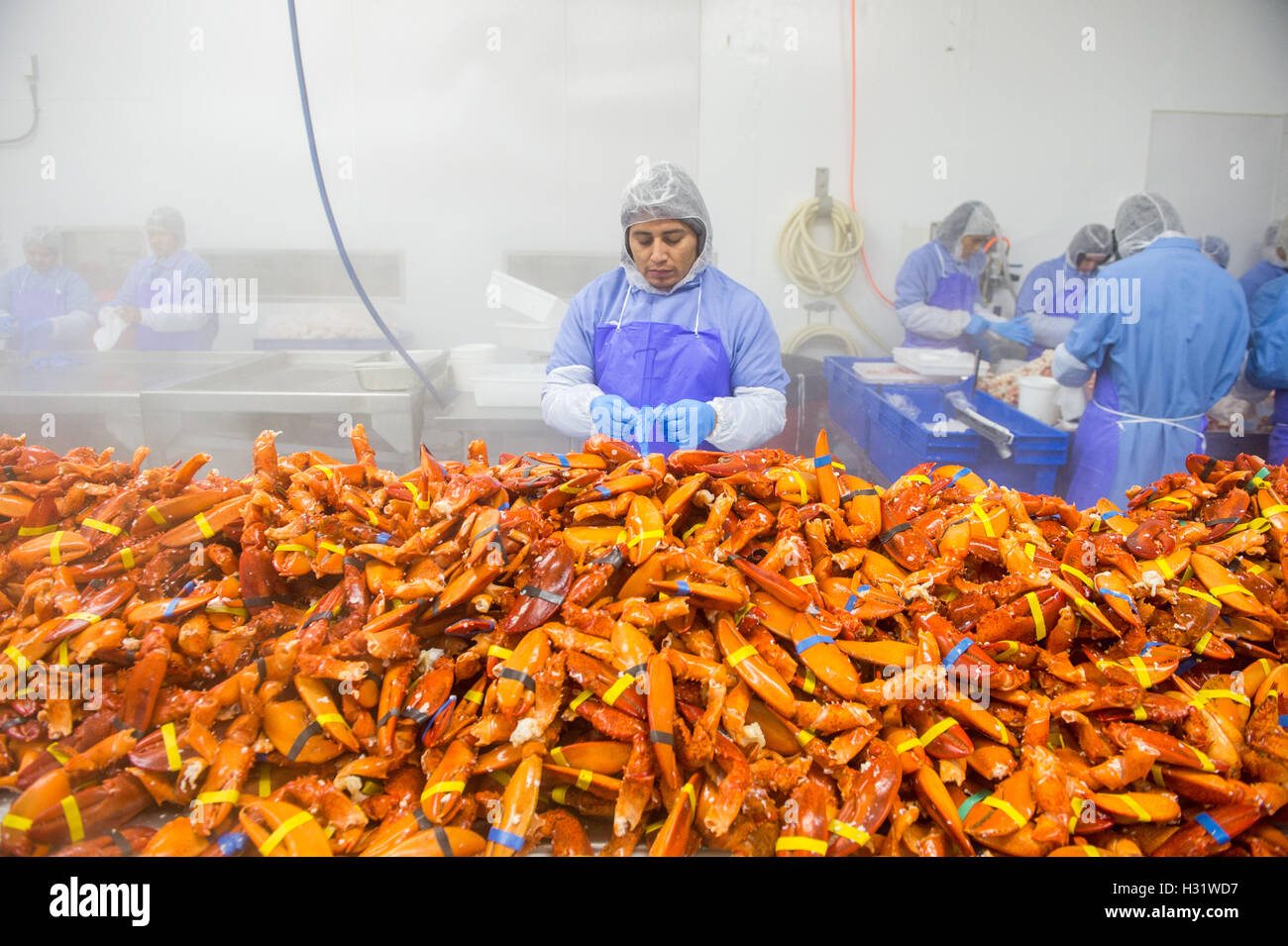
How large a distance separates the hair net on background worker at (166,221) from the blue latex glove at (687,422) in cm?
368

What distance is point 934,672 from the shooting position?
999mm

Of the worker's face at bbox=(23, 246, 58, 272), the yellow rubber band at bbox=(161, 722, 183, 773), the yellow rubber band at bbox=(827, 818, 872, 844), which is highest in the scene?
the worker's face at bbox=(23, 246, 58, 272)

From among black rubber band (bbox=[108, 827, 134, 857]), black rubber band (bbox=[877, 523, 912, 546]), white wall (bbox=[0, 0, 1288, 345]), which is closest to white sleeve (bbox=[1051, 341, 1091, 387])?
white wall (bbox=[0, 0, 1288, 345])

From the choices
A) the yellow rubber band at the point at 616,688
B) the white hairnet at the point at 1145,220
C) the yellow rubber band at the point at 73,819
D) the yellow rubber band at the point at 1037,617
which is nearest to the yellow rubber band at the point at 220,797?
the yellow rubber band at the point at 73,819

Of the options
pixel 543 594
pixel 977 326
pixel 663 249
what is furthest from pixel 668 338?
pixel 977 326

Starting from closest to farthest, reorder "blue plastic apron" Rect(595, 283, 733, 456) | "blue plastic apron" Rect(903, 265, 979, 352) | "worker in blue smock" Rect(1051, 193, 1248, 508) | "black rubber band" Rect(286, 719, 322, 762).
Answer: "black rubber band" Rect(286, 719, 322, 762), "blue plastic apron" Rect(595, 283, 733, 456), "worker in blue smock" Rect(1051, 193, 1248, 508), "blue plastic apron" Rect(903, 265, 979, 352)

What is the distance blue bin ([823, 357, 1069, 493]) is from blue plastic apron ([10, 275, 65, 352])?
513 centimetres

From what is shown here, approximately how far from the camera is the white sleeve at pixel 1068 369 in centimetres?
356

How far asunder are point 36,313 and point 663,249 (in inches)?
165

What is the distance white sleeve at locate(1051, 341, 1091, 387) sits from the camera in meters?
3.56

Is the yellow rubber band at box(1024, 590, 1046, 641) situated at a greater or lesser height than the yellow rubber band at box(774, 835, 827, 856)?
greater

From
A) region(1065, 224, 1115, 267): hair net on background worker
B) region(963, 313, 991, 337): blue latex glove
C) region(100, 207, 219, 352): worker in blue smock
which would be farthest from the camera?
region(963, 313, 991, 337): blue latex glove

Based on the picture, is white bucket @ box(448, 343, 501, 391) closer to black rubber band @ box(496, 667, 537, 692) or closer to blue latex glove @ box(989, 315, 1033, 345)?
black rubber band @ box(496, 667, 537, 692)
